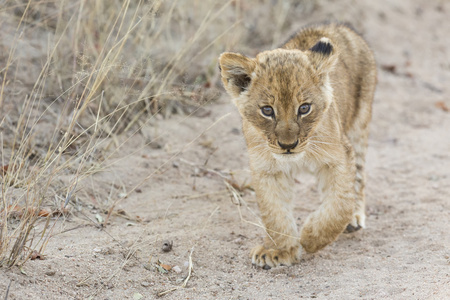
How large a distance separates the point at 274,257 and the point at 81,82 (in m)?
2.33

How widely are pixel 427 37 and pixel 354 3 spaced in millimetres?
1763

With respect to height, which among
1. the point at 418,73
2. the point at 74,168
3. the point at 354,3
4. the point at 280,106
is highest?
the point at 280,106

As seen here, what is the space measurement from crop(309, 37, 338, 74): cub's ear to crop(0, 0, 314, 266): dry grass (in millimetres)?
883

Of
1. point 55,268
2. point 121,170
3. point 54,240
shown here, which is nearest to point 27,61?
point 121,170

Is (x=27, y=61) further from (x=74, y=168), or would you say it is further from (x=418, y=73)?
(x=418, y=73)

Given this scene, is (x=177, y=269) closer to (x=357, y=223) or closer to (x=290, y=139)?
(x=290, y=139)

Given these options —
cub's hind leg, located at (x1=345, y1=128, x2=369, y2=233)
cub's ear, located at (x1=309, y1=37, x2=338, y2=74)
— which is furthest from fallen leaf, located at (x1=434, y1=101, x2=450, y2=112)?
cub's ear, located at (x1=309, y1=37, x2=338, y2=74)

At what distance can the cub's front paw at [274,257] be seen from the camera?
4.95 m

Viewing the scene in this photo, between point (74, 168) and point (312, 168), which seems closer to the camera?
point (312, 168)

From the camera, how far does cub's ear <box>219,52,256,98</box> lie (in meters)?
4.65

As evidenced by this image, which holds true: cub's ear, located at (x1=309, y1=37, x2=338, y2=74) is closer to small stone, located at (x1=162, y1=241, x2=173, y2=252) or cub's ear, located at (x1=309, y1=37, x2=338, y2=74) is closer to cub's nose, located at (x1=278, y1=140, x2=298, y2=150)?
cub's nose, located at (x1=278, y1=140, x2=298, y2=150)

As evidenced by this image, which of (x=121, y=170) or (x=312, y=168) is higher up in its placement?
(x=312, y=168)

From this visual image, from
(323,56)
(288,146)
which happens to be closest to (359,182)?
(323,56)

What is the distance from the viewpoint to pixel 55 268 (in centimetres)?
430
